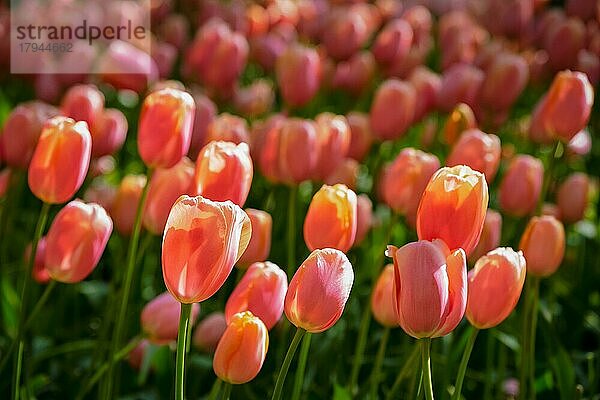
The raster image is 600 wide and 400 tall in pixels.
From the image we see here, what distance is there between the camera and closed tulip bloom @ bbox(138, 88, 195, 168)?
1.05 m

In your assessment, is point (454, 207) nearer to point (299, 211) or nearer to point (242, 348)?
point (242, 348)

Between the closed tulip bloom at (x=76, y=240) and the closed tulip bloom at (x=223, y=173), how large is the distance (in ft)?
0.38

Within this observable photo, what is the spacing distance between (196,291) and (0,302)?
2.36ft

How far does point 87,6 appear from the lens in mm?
2178

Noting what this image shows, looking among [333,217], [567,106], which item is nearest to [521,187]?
[567,106]

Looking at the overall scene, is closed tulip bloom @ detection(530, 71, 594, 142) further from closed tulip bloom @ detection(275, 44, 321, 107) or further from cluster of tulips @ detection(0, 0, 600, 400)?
closed tulip bloom @ detection(275, 44, 321, 107)

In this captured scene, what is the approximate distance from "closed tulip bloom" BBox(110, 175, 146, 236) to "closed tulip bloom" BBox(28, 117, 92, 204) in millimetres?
225

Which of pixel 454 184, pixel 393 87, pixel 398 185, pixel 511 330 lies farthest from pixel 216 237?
pixel 393 87

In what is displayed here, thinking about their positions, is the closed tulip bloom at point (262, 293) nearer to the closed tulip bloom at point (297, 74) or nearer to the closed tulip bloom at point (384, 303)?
the closed tulip bloom at point (384, 303)

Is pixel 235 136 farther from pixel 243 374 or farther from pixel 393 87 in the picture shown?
pixel 243 374

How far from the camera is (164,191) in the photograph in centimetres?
112

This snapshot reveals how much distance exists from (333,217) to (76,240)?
26 centimetres

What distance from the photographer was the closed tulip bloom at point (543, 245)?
3.59ft

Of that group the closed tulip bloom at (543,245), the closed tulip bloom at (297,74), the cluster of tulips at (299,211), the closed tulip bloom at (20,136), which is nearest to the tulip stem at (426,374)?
the cluster of tulips at (299,211)
